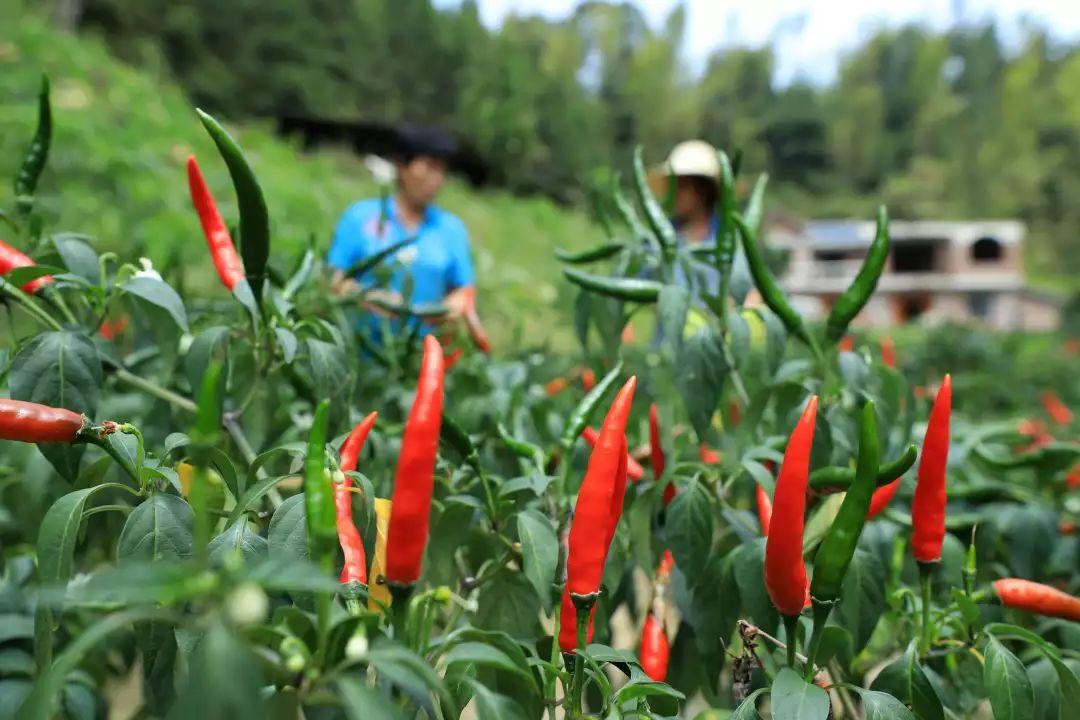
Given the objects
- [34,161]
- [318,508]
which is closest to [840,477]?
[318,508]

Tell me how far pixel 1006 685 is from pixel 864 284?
46 centimetres

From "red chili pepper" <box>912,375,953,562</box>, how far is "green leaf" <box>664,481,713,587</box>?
8.1 inches

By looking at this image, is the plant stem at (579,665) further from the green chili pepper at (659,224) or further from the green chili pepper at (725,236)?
the green chili pepper at (659,224)

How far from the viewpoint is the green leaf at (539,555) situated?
733 millimetres

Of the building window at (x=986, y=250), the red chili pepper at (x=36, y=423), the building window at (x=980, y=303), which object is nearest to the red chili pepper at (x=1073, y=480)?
the red chili pepper at (x=36, y=423)

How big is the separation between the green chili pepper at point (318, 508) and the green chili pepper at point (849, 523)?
38 centimetres

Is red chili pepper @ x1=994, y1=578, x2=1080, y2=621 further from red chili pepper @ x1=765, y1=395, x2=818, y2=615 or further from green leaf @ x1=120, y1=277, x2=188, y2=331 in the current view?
green leaf @ x1=120, y1=277, x2=188, y2=331

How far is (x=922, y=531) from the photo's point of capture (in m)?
0.85

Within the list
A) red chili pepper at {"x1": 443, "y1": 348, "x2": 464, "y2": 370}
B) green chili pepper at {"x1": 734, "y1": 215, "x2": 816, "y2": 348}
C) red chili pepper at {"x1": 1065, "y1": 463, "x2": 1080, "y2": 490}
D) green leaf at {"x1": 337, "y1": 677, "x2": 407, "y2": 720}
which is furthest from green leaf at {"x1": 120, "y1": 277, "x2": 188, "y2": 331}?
red chili pepper at {"x1": 1065, "y1": 463, "x2": 1080, "y2": 490}

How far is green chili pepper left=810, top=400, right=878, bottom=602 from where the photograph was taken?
0.63m

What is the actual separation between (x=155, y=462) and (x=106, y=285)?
372 mm

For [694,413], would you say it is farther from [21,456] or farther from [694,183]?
[694,183]

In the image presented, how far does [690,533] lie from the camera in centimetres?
A: 88

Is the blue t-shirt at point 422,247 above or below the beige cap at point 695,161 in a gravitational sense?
below
